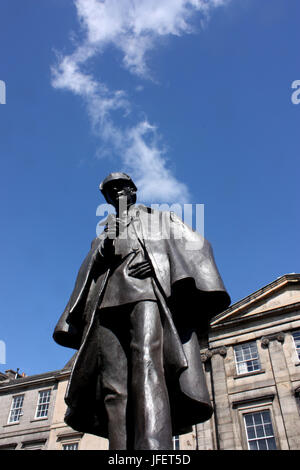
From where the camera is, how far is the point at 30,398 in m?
31.6

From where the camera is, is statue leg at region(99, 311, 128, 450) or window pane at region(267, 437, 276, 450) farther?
window pane at region(267, 437, 276, 450)

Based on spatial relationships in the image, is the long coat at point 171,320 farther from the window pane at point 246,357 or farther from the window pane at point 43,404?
the window pane at point 43,404

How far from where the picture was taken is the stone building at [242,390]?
22500 mm

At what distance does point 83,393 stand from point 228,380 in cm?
2304

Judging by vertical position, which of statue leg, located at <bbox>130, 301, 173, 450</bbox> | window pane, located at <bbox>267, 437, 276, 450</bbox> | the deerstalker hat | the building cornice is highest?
the building cornice

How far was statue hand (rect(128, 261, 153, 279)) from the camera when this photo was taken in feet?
12.8

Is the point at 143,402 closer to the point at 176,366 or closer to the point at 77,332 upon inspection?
the point at 176,366

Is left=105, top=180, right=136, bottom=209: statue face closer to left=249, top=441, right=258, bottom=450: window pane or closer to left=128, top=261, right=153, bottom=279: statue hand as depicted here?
left=128, top=261, right=153, bottom=279: statue hand

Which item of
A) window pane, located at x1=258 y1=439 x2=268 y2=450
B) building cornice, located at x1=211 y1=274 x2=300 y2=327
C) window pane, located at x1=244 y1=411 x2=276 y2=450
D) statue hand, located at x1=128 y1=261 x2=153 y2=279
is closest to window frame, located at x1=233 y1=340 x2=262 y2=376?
building cornice, located at x1=211 y1=274 x2=300 y2=327

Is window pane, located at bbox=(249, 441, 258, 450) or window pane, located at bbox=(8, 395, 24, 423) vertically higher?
window pane, located at bbox=(8, 395, 24, 423)

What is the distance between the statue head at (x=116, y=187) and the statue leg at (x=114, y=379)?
1.44 metres

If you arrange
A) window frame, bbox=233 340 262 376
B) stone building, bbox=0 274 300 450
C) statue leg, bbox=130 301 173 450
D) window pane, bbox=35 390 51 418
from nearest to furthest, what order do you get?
statue leg, bbox=130 301 173 450 → stone building, bbox=0 274 300 450 → window frame, bbox=233 340 262 376 → window pane, bbox=35 390 51 418

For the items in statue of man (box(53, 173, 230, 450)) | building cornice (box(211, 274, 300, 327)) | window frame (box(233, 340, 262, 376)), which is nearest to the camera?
statue of man (box(53, 173, 230, 450))
